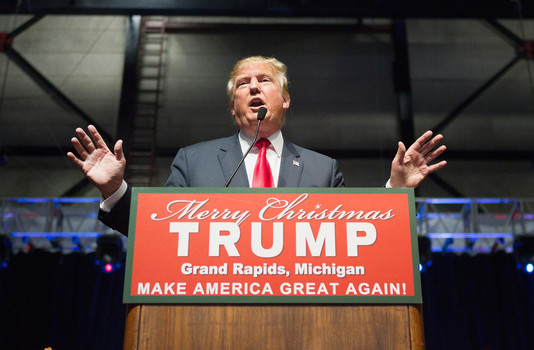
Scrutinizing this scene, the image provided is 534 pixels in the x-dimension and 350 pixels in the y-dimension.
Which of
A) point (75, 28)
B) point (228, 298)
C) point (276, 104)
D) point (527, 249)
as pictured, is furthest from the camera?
point (75, 28)

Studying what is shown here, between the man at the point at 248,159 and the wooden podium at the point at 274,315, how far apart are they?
42 centimetres

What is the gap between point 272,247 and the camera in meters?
1.37

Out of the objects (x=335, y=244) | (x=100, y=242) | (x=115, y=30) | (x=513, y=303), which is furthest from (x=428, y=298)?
(x=335, y=244)

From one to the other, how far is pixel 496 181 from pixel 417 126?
1146 millimetres

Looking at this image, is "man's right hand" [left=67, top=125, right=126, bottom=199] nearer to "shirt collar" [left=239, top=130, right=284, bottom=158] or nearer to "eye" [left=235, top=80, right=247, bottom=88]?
"shirt collar" [left=239, top=130, right=284, bottom=158]

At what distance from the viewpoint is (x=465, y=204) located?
724 centimetres

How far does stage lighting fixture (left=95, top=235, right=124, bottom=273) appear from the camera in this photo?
7.04 meters

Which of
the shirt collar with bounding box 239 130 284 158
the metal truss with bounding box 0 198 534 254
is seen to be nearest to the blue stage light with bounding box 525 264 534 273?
the metal truss with bounding box 0 198 534 254

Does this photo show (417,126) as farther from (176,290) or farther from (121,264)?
(176,290)

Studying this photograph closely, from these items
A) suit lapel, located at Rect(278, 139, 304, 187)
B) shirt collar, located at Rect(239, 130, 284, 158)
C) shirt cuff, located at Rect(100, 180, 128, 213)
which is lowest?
shirt cuff, located at Rect(100, 180, 128, 213)

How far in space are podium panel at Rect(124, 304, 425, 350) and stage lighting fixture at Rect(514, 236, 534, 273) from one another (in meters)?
6.02

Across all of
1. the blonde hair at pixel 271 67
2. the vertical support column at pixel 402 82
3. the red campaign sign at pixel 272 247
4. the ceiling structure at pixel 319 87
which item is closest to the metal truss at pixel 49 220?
the ceiling structure at pixel 319 87

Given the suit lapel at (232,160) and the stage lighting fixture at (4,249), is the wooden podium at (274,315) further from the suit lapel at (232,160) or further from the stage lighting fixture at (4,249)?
the stage lighting fixture at (4,249)

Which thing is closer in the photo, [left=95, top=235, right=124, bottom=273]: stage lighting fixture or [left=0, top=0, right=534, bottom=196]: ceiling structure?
[left=95, top=235, right=124, bottom=273]: stage lighting fixture
